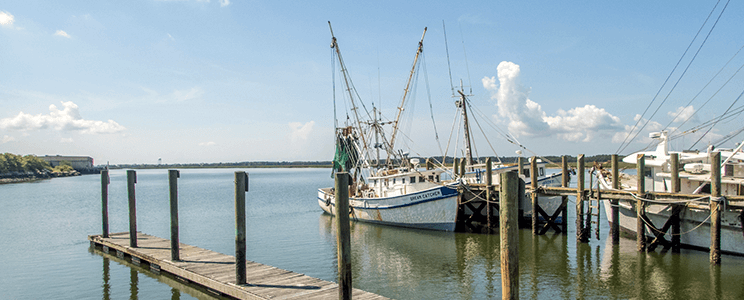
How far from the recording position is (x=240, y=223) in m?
12.4

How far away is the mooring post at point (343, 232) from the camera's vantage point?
10570mm

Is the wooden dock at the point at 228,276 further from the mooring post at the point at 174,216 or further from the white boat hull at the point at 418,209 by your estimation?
the white boat hull at the point at 418,209

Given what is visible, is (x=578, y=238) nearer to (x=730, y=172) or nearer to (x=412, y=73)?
(x=730, y=172)

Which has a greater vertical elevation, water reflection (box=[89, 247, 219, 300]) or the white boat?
the white boat

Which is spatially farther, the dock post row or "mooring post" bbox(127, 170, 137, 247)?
"mooring post" bbox(127, 170, 137, 247)

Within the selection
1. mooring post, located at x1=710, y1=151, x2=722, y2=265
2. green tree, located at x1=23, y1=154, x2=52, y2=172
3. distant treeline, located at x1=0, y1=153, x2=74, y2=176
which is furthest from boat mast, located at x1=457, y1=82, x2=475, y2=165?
green tree, located at x1=23, y1=154, x2=52, y2=172

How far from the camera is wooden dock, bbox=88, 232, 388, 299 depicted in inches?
460

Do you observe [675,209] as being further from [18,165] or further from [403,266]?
[18,165]

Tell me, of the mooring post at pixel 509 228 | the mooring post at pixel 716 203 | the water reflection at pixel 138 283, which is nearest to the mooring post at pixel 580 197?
the mooring post at pixel 716 203

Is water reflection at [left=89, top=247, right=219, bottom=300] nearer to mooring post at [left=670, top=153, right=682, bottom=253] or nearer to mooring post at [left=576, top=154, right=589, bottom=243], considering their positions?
mooring post at [left=576, top=154, right=589, bottom=243]

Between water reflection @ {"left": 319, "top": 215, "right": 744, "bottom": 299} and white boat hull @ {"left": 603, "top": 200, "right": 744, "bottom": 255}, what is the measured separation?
1.63 feet

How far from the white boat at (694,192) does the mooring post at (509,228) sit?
38.6 ft

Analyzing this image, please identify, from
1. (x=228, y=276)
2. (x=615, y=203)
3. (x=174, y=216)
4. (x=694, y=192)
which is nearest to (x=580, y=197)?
(x=615, y=203)

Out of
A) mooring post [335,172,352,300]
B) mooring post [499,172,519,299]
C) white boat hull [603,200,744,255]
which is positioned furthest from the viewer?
white boat hull [603,200,744,255]
